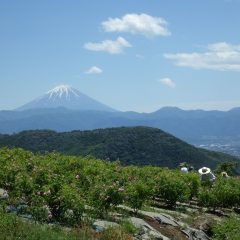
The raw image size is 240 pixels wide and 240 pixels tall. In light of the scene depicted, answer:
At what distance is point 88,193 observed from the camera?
46.8 feet

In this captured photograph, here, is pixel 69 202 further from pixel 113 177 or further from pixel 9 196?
pixel 113 177

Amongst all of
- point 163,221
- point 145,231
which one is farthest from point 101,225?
point 163,221

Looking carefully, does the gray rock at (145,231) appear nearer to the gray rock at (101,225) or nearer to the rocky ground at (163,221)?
the rocky ground at (163,221)

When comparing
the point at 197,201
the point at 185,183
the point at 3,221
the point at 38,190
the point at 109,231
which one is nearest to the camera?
the point at 3,221

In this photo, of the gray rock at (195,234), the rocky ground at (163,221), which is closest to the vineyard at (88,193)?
the rocky ground at (163,221)

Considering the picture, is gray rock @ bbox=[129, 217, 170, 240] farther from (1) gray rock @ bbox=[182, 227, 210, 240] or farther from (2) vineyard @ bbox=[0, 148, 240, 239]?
(1) gray rock @ bbox=[182, 227, 210, 240]

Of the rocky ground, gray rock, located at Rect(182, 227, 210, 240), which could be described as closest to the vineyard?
the rocky ground

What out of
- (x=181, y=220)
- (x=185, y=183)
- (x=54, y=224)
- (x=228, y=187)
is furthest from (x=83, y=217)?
(x=228, y=187)

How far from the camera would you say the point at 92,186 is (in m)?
14.9

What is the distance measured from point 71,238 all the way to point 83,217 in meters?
2.23

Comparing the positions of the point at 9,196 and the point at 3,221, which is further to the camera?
the point at 9,196

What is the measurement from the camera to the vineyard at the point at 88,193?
1276 centimetres

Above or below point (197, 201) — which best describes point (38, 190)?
above

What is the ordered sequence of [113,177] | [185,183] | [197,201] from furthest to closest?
1. [197,201]
2. [185,183]
3. [113,177]
